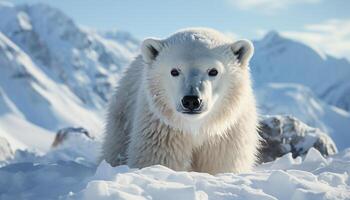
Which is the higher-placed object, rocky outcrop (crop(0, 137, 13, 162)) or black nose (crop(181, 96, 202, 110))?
rocky outcrop (crop(0, 137, 13, 162))

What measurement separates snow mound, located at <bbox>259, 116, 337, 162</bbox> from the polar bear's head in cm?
398

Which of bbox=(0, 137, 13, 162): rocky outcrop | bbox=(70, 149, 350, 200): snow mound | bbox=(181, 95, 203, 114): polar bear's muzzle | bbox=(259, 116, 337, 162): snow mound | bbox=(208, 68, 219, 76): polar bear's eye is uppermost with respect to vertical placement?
bbox=(0, 137, 13, 162): rocky outcrop

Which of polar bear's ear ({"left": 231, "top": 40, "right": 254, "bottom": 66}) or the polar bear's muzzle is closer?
the polar bear's muzzle

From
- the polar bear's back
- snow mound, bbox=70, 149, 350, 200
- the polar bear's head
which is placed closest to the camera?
snow mound, bbox=70, 149, 350, 200

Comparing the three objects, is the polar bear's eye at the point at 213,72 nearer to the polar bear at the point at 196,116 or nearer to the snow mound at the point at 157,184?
the polar bear at the point at 196,116

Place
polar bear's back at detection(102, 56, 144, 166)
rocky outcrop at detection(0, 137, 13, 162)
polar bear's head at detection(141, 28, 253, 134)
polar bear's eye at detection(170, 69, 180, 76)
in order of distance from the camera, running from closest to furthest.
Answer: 1. polar bear's head at detection(141, 28, 253, 134)
2. polar bear's eye at detection(170, 69, 180, 76)
3. polar bear's back at detection(102, 56, 144, 166)
4. rocky outcrop at detection(0, 137, 13, 162)

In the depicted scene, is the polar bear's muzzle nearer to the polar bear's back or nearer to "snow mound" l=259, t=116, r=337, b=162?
the polar bear's back

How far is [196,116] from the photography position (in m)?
5.88

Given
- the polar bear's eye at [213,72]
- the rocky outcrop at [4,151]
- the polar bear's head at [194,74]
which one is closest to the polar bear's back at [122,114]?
the polar bear's head at [194,74]

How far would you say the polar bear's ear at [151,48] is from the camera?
6.60 metres

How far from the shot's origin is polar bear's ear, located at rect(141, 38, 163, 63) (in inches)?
260

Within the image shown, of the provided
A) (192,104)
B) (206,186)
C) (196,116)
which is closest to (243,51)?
(196,116)

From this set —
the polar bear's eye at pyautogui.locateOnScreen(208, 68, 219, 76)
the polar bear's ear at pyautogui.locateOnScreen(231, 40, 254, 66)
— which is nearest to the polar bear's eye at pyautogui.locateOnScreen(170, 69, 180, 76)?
the polar bear's eye at pyautogui.locateOnScreen(208, 68, 219, 76)

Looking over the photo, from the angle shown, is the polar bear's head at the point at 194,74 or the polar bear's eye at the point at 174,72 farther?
the polar bear's eye at the point at 174,72
